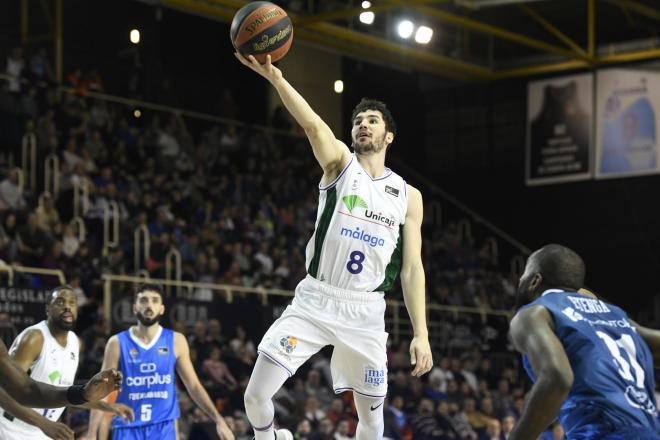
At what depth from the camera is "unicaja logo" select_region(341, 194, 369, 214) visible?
7477 millimetres

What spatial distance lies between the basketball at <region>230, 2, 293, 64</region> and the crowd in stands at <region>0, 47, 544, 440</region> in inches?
241

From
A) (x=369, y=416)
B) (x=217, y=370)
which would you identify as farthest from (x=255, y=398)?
(x=217, y=370)

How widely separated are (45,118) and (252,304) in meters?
4.96

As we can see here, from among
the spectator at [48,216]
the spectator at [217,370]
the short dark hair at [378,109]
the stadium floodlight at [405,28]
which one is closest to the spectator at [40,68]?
the spectator at [48,216]

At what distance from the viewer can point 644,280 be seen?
25.8 meters

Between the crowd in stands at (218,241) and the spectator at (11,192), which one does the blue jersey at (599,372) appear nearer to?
the crowd in stands at (218,241)

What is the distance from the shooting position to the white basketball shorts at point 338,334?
24.0 ft

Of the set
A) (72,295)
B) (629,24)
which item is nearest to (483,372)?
(629,24)

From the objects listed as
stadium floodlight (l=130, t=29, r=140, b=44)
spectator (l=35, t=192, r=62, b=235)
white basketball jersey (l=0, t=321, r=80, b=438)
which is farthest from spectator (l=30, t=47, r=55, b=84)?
white basketball jersey (l=0, t=321, r=80, b=438)

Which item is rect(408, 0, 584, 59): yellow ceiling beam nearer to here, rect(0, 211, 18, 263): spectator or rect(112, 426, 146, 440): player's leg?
rect(0, 211, 18, 263): spectator

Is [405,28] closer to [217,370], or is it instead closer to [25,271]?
[217,370]

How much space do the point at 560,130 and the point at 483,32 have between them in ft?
9.77

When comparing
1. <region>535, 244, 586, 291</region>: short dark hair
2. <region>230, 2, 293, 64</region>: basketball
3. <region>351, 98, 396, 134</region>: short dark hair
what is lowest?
<region>535, 244, 586, 291</region>: short dark hair

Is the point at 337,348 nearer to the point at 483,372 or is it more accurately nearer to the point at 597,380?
the point at 597,380
